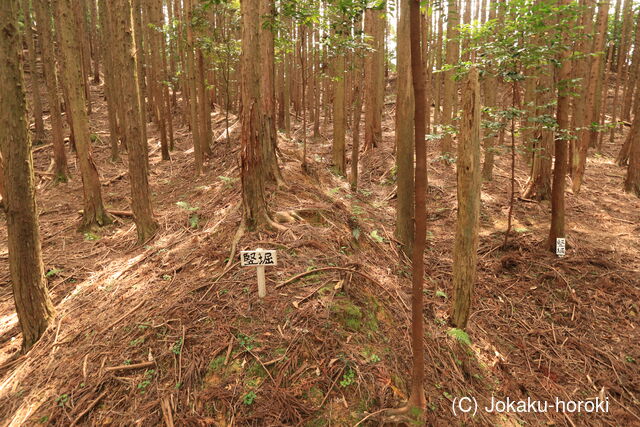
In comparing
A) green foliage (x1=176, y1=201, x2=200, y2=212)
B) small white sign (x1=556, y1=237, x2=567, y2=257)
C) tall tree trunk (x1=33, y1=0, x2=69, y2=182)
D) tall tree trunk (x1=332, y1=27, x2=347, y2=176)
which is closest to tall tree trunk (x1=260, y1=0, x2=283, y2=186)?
green foliage (x1=176, y1=201, x2=200, y2=212)

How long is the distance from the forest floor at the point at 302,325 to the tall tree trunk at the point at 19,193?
0.35 meters

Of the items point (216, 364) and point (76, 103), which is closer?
point (216, 364)

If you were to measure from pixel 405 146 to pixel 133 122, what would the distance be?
14.9 ft

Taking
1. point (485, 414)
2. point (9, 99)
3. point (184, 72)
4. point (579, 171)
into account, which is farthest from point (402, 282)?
point (184, 72)

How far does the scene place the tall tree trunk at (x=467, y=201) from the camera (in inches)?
163

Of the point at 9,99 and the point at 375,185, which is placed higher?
the point at 9,99

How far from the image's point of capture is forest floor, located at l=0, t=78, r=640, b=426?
313 cm

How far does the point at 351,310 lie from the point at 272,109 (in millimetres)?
4575

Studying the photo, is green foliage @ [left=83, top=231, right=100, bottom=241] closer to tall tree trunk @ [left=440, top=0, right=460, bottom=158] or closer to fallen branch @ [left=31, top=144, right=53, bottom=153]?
fallen branch @ [left=31, top=144, right=53, bottom=153]

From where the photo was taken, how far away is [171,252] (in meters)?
5.29

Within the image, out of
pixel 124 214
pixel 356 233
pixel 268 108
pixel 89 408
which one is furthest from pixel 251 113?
pixel 124 214

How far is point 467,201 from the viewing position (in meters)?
4.41

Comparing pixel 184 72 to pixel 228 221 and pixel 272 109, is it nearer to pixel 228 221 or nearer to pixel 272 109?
pixel 272 109

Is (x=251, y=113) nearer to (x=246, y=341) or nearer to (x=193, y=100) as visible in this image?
(x=246, y=341)
